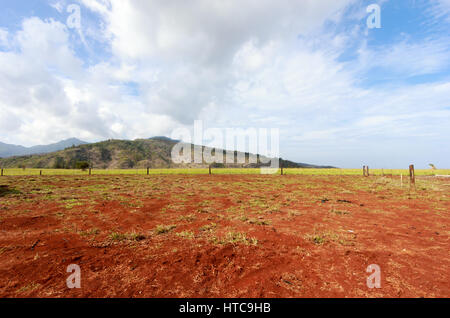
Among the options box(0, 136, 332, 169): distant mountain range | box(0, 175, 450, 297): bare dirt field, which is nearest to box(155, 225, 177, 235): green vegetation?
box(0, 175, 450, 297): bare dirt field

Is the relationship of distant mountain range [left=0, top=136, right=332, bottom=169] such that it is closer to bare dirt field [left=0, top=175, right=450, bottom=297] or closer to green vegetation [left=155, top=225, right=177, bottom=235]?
bare dirt field [left=0, top=175, right=450, bottom=297]

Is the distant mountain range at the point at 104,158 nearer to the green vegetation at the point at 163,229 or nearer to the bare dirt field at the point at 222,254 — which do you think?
the bare dirt field at the point at 222,254

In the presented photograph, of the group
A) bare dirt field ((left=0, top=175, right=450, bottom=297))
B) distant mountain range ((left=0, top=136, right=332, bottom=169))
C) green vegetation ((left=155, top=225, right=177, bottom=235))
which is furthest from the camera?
distant mountain range ((left=0, top=136, right=332, bottom=169))

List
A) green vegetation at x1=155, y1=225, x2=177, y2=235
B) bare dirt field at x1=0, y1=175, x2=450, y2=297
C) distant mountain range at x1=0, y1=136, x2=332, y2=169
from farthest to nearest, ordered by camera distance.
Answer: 1. distant mountain range at x1=0, y1=136, x2=332, y2=169
2. green vegetation at x1=155, y1=225, x2=177, y2=235
3. bare dirt field at x1=0, y1=175, x2=450, y2=297

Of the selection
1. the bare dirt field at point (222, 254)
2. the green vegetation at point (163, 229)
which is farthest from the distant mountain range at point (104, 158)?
the green vegetation at point (163, 229)

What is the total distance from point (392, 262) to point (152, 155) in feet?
635

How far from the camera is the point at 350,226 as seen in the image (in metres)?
7.78

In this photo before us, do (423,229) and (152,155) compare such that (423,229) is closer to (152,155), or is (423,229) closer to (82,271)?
(82,271)

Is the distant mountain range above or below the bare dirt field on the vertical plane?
above

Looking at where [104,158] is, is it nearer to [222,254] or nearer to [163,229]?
[163,229]

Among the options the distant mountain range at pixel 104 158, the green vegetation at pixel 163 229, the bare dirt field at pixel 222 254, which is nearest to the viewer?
the bare dirt field at pixel 222 254

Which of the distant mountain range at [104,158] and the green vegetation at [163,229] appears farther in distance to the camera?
the distant mountain range at [104,158]
